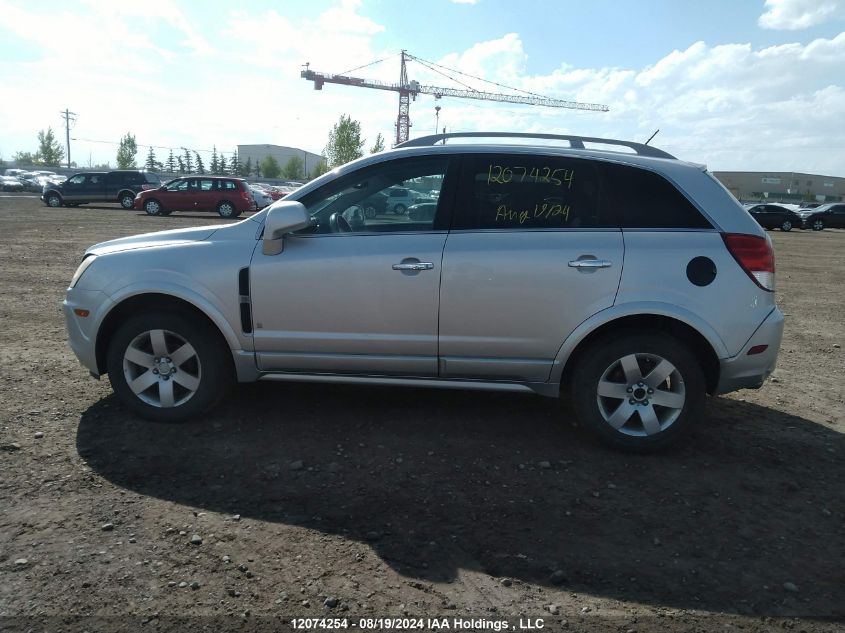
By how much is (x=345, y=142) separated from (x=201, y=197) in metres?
51.2

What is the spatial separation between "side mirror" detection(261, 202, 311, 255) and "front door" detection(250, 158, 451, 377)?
0.37 feet

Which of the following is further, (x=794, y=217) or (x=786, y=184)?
(x=786, y=184)

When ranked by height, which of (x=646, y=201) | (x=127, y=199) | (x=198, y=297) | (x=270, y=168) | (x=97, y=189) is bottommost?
(x=198, y=297)

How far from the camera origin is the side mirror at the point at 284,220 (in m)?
4.00

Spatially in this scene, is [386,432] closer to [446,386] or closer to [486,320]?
[446,386]

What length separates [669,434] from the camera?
13.2ft

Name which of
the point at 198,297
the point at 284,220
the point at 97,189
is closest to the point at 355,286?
the point at 284,220

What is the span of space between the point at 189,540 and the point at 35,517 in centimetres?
82

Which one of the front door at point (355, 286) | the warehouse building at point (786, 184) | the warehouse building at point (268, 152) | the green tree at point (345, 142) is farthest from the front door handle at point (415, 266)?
the warehouse building at point (268, 152)

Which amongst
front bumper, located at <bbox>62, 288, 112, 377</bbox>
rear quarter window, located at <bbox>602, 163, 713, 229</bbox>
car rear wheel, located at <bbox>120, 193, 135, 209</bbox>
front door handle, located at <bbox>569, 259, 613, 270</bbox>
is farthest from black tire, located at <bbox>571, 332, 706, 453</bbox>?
car rear wheel, located at <bbox>120, 193, 135, 209</bbox>

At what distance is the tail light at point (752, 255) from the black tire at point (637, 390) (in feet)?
1.93

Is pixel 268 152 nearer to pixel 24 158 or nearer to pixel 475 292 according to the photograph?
pixel 24 158

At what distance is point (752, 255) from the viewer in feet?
12.9

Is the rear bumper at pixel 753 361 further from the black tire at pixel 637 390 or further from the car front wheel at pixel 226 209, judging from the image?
the car front wheel at pixel 226 209
